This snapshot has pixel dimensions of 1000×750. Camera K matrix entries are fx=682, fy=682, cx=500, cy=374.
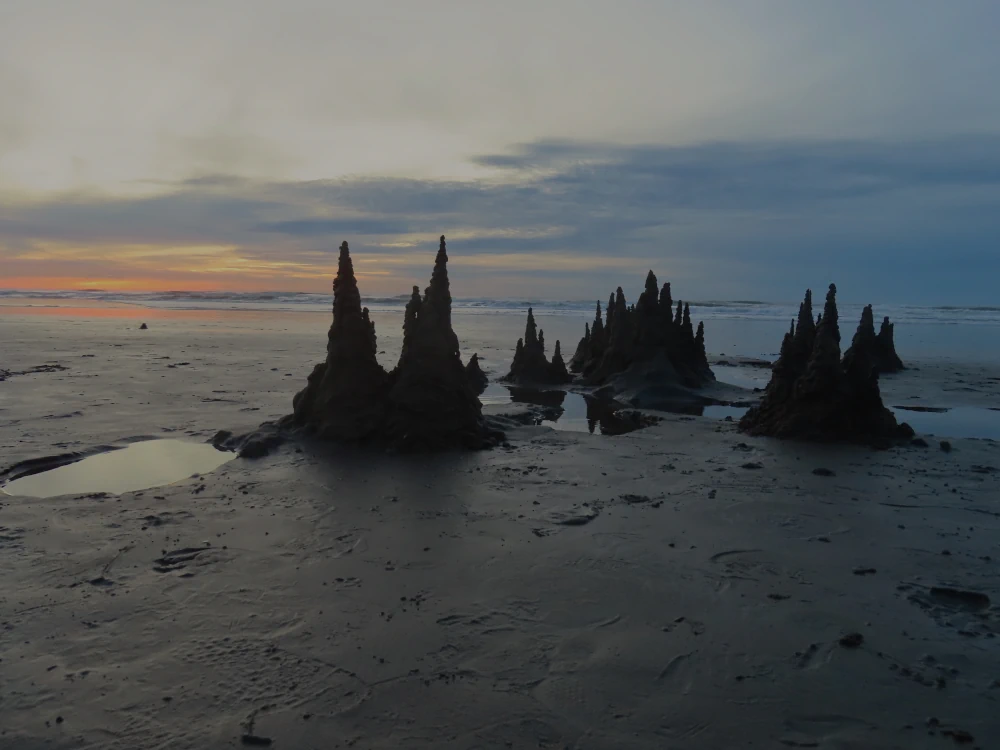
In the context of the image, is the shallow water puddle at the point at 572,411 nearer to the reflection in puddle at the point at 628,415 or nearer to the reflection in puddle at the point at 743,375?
the reflection in puddle at the point at 628,415

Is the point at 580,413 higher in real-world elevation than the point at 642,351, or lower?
lower

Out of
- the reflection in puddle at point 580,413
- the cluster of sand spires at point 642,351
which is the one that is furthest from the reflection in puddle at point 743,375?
the reflection in puddle at point 580,413

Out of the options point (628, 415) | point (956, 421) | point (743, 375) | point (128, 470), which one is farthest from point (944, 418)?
point (128, 470)

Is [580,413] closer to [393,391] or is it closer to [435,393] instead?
[435,393]

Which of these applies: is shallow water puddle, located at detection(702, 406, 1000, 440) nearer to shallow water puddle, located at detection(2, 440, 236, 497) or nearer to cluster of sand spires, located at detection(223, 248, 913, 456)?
cluster of sand spires, located at detection(223, 248, 913, 456)

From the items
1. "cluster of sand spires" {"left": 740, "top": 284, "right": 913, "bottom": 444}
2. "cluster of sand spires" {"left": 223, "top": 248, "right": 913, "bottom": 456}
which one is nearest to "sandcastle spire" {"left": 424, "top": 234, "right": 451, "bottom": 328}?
"cluster of sand spires" {"left": 223, "top": 248, "right": 913, "bottom": 456}

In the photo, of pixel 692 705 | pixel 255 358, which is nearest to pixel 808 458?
pixel 692 705

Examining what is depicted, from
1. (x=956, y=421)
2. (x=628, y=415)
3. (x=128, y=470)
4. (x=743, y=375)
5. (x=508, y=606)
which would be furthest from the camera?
(x=743, y=375)
